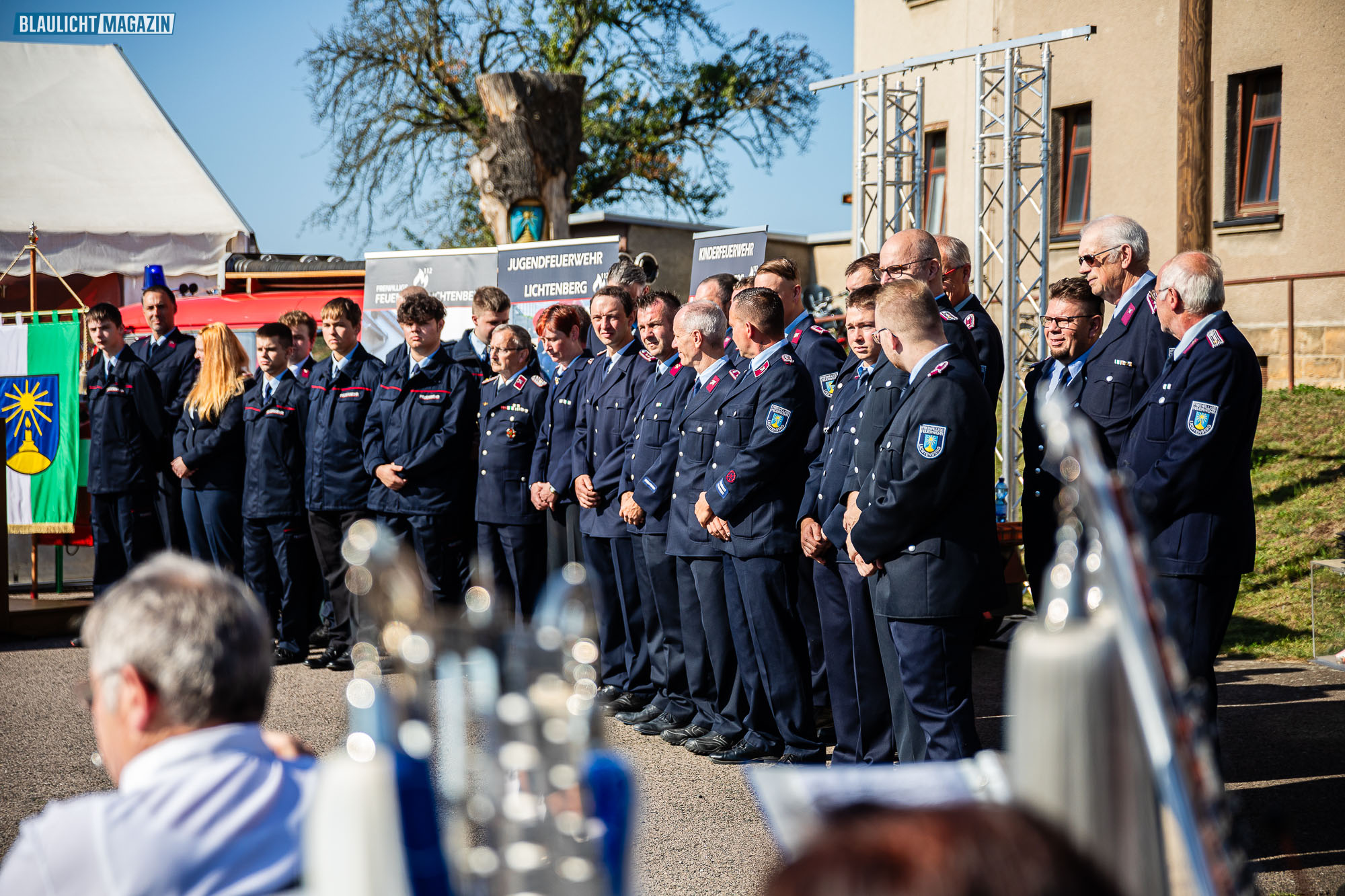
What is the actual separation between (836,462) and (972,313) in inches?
47.2

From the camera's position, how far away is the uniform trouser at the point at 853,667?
5.07 m

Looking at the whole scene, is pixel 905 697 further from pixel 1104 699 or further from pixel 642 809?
pixel 1104 699

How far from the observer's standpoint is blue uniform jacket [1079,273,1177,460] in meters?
5.00

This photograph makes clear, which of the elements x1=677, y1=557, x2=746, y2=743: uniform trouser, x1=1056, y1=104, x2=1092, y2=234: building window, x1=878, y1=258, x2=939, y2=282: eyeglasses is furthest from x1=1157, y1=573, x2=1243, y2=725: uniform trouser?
x1=1056, y1=104, x2=1092, y2=234: building window

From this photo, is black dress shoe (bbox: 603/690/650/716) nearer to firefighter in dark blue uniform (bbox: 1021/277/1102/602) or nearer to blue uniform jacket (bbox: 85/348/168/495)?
firefighter in dark blue uniform (bbox: 1021/277/1102/602)

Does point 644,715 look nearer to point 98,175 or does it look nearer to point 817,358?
point 817,358

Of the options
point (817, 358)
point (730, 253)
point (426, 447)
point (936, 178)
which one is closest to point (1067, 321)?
point (817, 358)

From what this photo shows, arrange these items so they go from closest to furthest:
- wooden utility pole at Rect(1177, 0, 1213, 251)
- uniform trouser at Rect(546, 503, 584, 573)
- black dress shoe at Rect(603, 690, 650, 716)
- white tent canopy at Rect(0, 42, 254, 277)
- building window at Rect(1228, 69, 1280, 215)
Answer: black dress shoe at Rect(603, 690, 650, 716) < uniform trouser at Rect(546, 503, 584, 573) < wooden utility pole at Rect(1177, 0, 1213, 251) < white tent canopy at Rect(0, 42, 254, 277) < building window at Rect(1228, 69, 1280, 215)

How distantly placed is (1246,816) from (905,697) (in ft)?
4.80

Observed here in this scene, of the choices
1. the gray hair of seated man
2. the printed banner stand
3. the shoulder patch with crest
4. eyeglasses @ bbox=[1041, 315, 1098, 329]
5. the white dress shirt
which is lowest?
the white dress shirt

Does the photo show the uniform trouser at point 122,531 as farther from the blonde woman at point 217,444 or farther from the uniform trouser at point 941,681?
the uniform trouser at point 941,681

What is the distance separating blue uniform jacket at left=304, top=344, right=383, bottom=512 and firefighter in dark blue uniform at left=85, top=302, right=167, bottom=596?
62.8 inches

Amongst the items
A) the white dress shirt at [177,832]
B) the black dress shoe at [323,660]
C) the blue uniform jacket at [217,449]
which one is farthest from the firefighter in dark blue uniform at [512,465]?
the white dress shirt at [177,832]

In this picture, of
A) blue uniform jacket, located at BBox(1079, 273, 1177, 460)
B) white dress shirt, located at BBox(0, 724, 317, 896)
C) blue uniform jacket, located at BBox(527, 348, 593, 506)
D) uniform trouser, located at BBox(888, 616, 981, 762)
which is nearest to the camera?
white dress shirt, located at BBox(0, 724, 317, 896)
